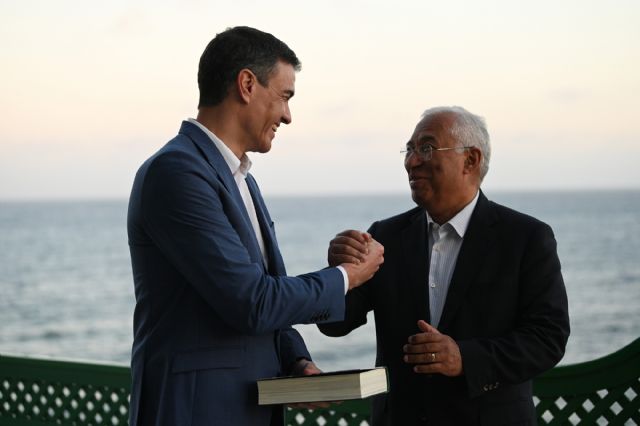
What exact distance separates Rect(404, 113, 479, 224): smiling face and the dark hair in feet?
2.41

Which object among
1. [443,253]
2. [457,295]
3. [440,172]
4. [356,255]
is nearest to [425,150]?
[440,172]

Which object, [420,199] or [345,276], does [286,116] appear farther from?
[420,199]

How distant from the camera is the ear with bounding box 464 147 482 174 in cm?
317

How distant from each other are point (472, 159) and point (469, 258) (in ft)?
1.10

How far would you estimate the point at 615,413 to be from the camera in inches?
144

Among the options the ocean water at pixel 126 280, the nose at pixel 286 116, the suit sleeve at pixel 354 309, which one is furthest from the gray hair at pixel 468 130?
the ocean water at pixel 126 280

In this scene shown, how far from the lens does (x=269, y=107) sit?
259cm

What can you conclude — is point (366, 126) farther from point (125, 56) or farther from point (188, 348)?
point (188, 348)

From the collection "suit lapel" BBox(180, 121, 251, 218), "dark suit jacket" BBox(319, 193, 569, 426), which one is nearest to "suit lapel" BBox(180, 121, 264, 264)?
"suit lapel" BBox(180, 121, 251, 218)

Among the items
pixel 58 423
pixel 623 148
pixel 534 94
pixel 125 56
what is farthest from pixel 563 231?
pixel 58 423

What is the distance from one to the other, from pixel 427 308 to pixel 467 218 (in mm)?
326

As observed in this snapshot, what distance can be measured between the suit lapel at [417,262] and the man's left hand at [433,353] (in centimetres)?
30

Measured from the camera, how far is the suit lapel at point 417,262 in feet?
10.2

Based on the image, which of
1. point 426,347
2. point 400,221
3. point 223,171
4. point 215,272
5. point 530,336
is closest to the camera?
point 215,272
